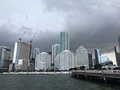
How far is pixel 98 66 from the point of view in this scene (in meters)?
196

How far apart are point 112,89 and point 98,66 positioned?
A: 515ft

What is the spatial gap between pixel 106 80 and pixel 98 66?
13705cm

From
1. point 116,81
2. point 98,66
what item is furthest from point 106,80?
point 98,66

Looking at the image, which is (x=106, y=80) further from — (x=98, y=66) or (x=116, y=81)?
(x=98, y=66)

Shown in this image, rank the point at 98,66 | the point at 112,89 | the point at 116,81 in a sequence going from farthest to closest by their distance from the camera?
the point at 98,66 → the point at 116,81 → the point at 112,89

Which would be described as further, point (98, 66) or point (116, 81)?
point (98, 66)

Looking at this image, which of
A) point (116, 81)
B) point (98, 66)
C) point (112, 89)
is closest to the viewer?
point (112, 89)

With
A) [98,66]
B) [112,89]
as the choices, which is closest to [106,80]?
[112,89]

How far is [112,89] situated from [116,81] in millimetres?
20783

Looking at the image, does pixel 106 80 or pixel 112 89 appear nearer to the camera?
pixel 112 89

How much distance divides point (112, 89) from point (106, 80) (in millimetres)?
19906

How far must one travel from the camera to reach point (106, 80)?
62469mm

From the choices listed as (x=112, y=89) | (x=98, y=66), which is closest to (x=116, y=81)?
(x=112, y=89)

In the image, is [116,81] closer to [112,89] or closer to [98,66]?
[112,89]
